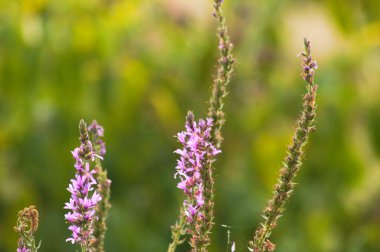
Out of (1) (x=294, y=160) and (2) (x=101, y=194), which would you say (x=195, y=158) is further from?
(2) (x=101, y=194)

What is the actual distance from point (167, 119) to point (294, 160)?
405 centimetres

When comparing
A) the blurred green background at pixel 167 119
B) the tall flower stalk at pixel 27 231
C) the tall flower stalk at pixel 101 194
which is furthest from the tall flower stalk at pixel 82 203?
the blurred green background at pixel 167 119

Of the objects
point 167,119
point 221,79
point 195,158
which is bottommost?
point 195,158

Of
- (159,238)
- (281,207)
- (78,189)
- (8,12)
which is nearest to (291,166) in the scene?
(281,207)

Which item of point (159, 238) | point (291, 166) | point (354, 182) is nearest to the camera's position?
point (291, 166)

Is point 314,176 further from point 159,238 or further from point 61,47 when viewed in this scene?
point 61,47

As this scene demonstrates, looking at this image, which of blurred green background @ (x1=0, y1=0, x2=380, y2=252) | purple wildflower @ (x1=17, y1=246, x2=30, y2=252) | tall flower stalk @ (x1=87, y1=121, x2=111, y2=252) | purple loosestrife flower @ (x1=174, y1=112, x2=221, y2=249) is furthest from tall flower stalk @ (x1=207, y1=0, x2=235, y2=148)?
blurred green background @ (x1=0, y1=0, x2=380, y2=252)

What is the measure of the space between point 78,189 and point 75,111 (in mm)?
3949

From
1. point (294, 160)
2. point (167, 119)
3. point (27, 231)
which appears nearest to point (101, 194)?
point (27, 231)

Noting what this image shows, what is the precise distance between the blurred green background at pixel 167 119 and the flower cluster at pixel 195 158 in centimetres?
344

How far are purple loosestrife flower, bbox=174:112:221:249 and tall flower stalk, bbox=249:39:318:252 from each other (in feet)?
0.30

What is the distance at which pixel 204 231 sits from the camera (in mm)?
1154

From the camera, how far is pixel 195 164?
1.15 meters

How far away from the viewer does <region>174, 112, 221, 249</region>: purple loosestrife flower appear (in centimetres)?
114
